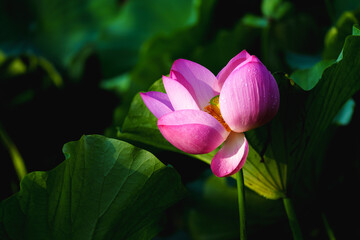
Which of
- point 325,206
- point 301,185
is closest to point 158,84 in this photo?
point 301,185

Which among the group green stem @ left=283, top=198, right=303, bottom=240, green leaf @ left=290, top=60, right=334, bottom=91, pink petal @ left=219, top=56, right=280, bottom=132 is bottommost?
green stem @ left=283, top=198, right=303, bottom=240

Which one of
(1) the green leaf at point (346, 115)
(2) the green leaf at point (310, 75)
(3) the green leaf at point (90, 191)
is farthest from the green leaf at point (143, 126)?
(1) the green leaf at point (346, 115)

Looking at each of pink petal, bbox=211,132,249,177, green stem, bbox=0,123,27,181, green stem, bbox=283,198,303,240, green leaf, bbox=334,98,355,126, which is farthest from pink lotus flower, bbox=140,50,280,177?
green stem, bbox=0,123,27,181

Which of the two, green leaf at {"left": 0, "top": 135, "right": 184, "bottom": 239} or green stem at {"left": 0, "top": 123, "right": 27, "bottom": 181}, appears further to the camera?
green stem at {"left": 0, "top": 123, "right": 27, "bottom": 181}

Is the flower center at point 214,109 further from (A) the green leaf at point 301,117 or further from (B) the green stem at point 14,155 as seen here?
(B) the green stem at point 14,155

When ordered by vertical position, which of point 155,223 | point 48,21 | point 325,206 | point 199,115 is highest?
point 48,21

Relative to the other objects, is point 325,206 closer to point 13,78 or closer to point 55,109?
point 55,109

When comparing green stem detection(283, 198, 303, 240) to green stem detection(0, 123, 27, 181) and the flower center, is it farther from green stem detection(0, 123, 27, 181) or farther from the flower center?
green stem detection(0, 123, 27, 181)
